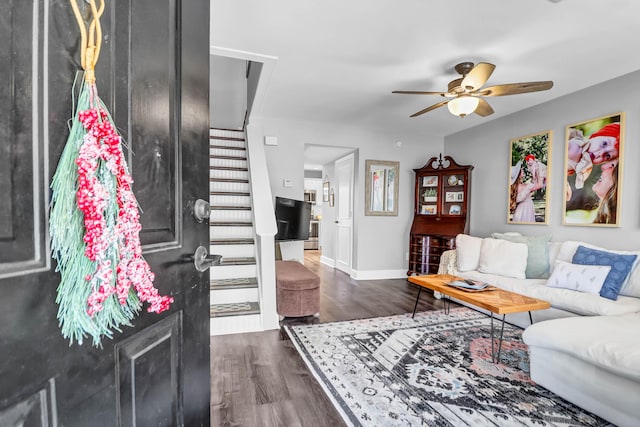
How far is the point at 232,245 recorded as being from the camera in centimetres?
321

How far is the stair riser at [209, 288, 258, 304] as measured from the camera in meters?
2.82

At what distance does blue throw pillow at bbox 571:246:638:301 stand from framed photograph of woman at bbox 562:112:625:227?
46 centimetres

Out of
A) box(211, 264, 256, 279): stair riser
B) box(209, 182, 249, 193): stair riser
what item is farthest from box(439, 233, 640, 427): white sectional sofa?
box(209, 182, 249, 193): stair riser

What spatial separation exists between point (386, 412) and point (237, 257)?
2047mm

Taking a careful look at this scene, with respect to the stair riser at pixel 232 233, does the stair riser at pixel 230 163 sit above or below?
above

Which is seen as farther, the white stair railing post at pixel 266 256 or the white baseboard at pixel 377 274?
the white baseboard at pixel 377 274

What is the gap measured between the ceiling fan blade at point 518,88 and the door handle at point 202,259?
2.62 meters

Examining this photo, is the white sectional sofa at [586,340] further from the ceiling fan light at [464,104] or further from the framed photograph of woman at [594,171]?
the ceiling fan light at [464,104]

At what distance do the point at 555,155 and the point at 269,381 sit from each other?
3.86 meters

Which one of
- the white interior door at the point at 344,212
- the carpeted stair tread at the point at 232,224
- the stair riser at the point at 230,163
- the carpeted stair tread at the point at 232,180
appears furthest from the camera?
the white interior door at the point at 344,212

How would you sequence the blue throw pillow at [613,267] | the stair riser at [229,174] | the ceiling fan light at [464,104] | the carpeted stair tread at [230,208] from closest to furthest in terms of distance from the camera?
the blue throw pillow at [613,267], the ceiling fan light at [464,104], the carpeted stair tread at [230,208], the stair riser at [229,174]

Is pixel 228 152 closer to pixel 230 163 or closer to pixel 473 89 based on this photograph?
pixel 230 163

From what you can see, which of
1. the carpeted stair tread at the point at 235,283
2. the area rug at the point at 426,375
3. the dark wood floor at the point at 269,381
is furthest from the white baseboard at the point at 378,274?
the carpeted stair tread at the point at 235,283

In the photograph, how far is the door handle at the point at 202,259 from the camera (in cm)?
83
